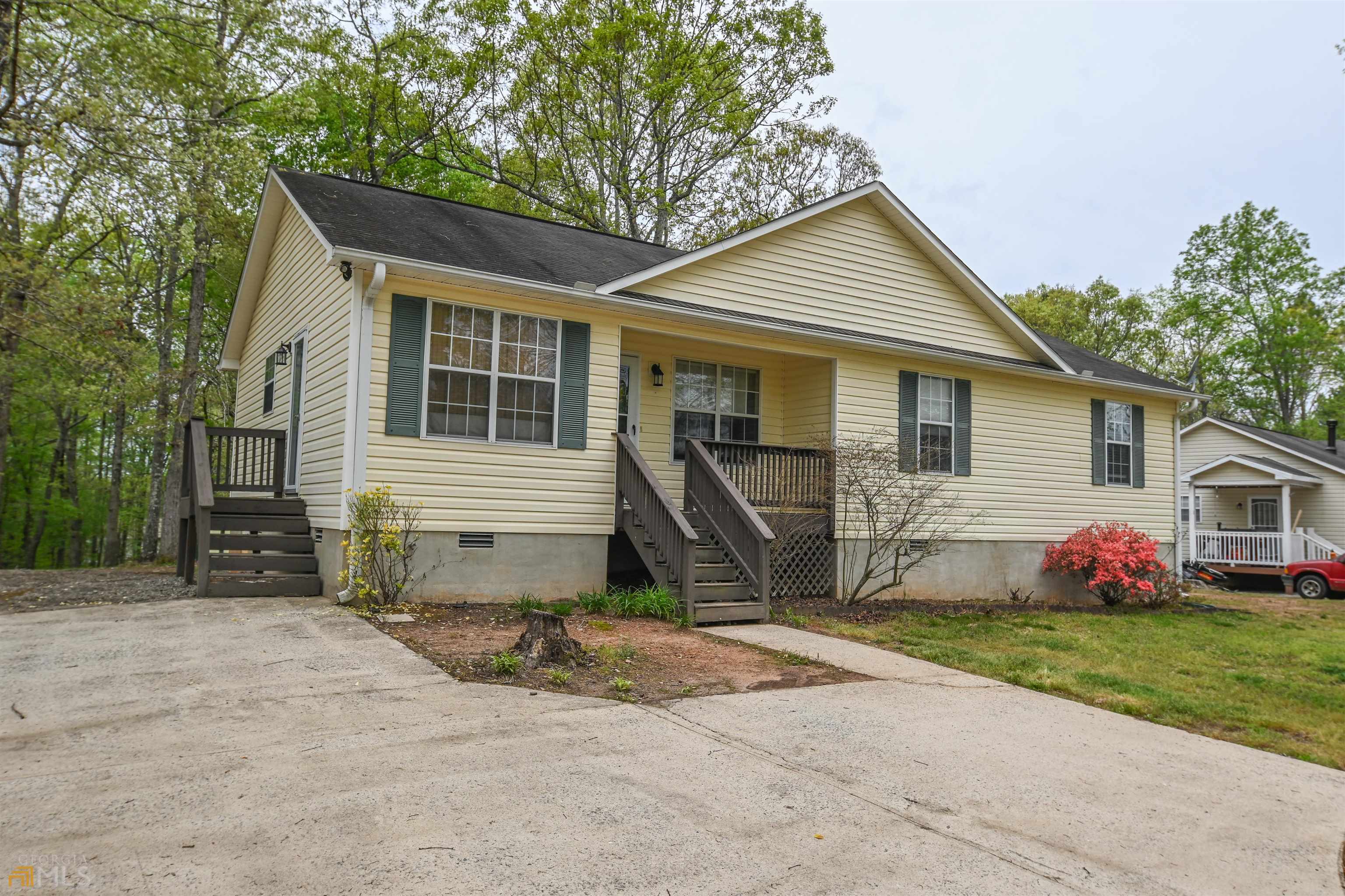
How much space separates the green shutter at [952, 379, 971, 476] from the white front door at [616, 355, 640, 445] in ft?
16.6

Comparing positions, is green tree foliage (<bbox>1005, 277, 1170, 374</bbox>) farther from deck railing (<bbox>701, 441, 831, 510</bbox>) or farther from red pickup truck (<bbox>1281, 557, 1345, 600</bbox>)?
A: deck railing (<bbox>701, 441, 831, 510</bbox>)

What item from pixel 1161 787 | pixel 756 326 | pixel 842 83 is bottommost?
pixel 1161 787

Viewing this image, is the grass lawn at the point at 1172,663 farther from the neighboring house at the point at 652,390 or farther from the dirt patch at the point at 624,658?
the neighboring house at the point at 652,390

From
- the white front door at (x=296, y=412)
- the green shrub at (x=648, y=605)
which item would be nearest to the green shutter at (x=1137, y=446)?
the green shrub at (x=648, y=605)

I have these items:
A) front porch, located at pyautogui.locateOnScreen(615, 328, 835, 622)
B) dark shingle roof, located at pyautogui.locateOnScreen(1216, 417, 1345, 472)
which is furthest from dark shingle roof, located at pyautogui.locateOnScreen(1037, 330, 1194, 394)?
dark shingle roof, located at pyautogui.locateOnScreen(1216, 417, 1345, 472)

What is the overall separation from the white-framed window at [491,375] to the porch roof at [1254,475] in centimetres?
2210

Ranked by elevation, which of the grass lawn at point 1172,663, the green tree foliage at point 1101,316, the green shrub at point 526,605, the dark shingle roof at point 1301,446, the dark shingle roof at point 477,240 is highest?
the green tree foliage at point 1101,316

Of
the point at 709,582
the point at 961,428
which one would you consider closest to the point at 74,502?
the point at 709,582

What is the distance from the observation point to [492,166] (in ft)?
75.0

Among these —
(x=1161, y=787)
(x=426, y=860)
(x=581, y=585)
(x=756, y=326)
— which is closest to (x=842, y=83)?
(x=756, y=326)

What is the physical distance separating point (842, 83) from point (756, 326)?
16306 mm

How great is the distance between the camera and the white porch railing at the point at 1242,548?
862 inches

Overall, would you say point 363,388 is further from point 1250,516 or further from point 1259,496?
point 1250,516

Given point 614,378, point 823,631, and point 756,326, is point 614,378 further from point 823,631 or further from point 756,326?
point 823,631
